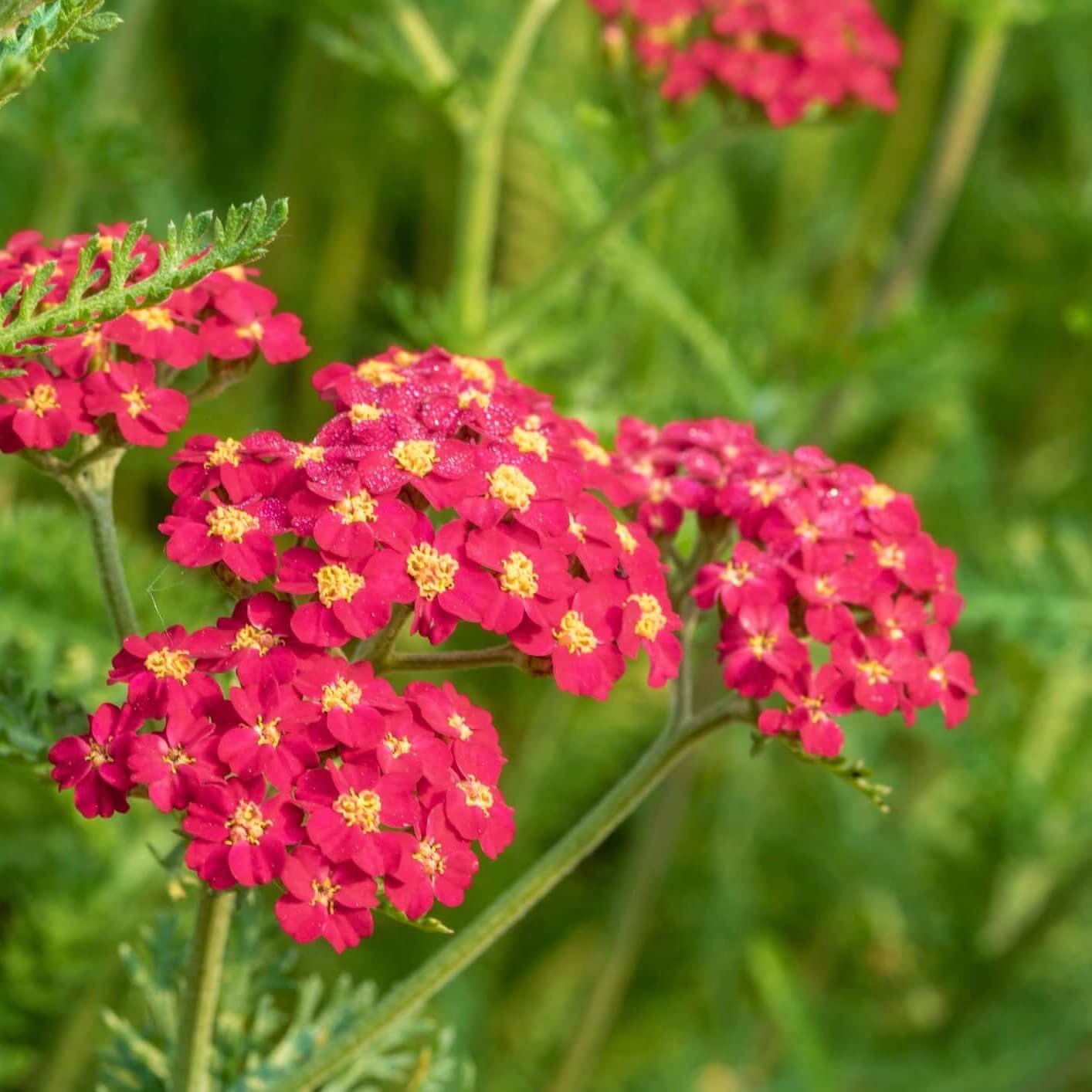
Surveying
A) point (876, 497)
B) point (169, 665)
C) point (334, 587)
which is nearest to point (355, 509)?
point (334, 587)

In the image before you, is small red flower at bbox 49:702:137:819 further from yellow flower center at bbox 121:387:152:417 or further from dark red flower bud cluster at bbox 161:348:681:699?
yellow flower center at bbox 121:387:152:417

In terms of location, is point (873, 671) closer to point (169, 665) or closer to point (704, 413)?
point (169, 665)

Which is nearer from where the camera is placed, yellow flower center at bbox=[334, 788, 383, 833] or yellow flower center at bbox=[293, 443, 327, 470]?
yellow flower center at bbox=[334, 788, 383, 833]

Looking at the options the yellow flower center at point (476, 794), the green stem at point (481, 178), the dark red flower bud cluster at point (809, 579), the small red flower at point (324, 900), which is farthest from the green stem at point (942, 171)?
the small red flower at point (324, 900)

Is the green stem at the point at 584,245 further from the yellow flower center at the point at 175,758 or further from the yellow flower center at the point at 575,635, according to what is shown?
the yellow flower center at the point at 175,758

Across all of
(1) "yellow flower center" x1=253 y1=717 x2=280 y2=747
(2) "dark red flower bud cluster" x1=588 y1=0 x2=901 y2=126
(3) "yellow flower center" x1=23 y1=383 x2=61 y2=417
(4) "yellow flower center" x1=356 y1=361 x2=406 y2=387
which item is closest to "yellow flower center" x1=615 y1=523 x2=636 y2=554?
(4) "yellow flower center" x1=356 y1=361 x2=406 y2=387

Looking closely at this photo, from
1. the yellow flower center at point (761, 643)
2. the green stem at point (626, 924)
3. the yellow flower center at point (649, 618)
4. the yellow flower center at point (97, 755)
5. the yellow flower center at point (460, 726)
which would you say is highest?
the yellow flower center at point (649, 618)
